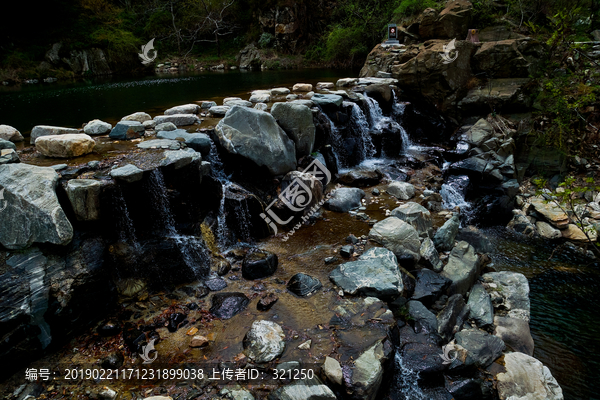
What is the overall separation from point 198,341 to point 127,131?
4.15m

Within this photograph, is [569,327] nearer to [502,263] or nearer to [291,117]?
[502,263]

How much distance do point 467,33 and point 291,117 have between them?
7293mm

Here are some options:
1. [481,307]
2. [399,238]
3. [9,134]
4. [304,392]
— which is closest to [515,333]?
[481,307]

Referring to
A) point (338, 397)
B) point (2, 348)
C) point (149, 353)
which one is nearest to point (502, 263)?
point (338, 397)

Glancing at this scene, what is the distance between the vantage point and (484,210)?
659 cm

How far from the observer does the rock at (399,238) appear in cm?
459

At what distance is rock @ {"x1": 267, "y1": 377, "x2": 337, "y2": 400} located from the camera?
2703 mm

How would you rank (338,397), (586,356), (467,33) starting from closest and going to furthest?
1. (338,397)
2. (586,356)
3. (467,33)

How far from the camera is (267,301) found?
3.86m

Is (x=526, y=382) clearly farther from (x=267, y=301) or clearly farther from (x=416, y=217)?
(x=267, y=301)

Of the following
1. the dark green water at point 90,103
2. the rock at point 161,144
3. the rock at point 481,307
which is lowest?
the rock at point 481,307

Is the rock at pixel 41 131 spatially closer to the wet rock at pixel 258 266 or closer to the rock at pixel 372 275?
the wet rock at pixel 258 266

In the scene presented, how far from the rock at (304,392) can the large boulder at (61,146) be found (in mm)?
4345

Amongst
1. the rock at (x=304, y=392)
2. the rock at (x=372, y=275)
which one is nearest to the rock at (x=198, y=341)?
Answer: the rock at (x=304, y=392)
